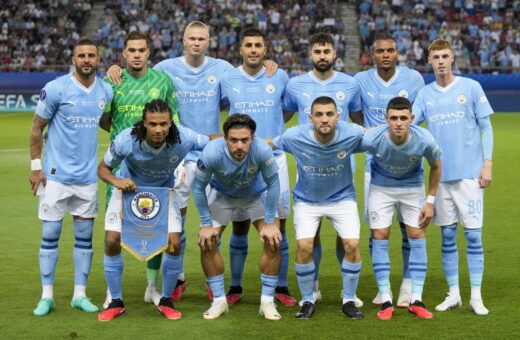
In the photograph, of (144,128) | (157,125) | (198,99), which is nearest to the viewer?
(157,125)

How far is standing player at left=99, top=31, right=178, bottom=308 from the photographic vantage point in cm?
818

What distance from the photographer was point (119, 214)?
7680 mm

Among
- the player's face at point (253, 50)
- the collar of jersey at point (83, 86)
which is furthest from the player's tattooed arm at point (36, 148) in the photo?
the player's face at point (253, 50)

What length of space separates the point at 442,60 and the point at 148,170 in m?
2.54

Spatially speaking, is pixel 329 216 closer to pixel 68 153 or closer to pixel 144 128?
pixel 144 128

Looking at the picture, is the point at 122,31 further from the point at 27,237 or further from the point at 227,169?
the point at 227,169

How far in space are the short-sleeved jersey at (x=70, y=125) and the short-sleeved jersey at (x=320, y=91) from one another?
5.52ft

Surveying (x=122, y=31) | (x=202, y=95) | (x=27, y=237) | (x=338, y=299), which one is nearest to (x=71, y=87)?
(x=202, y=95)

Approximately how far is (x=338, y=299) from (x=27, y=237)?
14.6 feet

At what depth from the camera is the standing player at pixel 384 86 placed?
831cm

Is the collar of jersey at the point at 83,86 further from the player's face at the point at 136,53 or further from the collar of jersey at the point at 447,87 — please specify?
the collar of jersey at the point at 447,87

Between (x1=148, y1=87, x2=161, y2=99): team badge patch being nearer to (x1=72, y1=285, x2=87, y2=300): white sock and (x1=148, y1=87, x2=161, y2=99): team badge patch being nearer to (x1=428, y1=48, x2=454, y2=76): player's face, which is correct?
(x1=72, y1=285, x2=87, y2=300): white sock

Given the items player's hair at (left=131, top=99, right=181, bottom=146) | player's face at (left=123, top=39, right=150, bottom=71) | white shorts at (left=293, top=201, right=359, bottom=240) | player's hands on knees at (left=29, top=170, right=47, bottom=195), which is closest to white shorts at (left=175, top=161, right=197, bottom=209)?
player's hair at (left=131, top=99, right=181, bottom=146)

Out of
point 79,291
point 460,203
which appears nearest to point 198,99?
point 79,291
